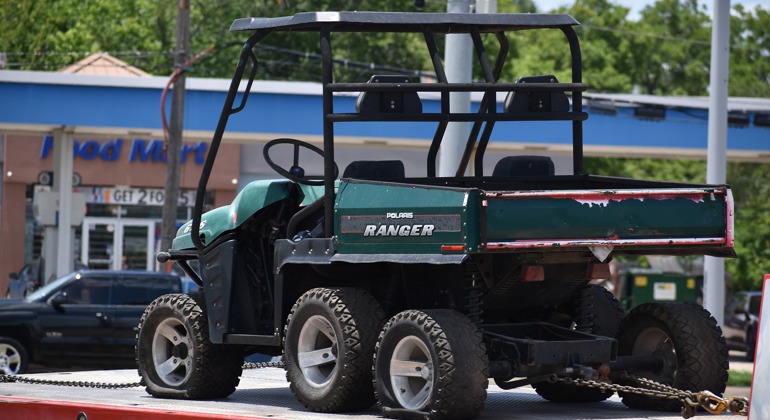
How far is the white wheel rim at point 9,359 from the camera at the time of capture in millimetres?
20266

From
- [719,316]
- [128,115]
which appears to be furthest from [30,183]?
[719,316]

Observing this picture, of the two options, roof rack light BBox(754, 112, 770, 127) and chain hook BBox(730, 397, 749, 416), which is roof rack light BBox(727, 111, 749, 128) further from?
chain hook BBox(730, 397, 749, 416)

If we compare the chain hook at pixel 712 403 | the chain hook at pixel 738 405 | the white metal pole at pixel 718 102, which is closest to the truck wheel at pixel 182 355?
the chain hook at pixel 712 403

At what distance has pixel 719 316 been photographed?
54.9 ft

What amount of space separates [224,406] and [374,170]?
4.90ft

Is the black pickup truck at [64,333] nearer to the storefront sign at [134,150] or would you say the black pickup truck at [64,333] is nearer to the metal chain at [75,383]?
the metal chain at [75,383]

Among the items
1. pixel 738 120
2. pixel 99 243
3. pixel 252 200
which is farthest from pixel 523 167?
pixel 99 243

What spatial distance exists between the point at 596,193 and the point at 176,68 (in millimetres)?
22388

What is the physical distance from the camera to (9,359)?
2036 centimetres

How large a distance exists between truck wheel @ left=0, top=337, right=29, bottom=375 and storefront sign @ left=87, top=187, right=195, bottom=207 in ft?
71.4

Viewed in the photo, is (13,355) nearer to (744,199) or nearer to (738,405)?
(738,405)

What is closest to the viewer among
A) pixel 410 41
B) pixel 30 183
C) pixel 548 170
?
pixel 548 170

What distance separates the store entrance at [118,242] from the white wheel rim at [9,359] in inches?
863

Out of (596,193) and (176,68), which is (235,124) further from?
(596,193)
